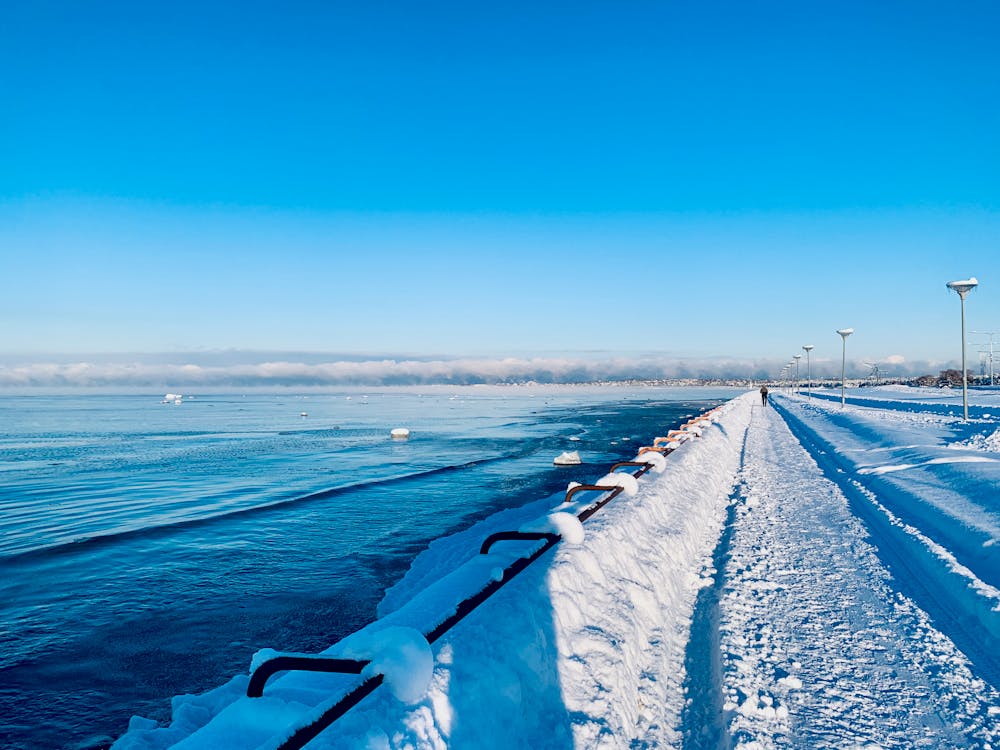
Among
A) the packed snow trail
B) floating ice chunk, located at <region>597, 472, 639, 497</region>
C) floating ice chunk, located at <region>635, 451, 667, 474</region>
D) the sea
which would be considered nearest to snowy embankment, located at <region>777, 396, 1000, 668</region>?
the packed snow trail

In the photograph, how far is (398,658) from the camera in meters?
2.94

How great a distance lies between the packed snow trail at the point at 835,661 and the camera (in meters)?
3.68

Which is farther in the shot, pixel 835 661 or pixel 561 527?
pixel 561 527

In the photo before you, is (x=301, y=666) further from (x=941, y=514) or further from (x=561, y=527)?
(x=941, y=514)

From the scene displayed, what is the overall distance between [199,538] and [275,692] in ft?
30.1

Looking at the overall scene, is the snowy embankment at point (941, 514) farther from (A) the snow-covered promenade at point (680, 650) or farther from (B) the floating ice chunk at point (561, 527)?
(B) the floating ice chunk at point (561, 527)

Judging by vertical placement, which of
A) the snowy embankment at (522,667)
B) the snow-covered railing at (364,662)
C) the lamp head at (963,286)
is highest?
the lamp head at (963,286)

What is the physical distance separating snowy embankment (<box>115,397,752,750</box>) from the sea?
104cm

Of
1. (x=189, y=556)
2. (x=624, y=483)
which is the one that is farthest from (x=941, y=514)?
(x=189, y=556)

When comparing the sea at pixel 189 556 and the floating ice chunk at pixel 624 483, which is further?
the floating ice chunk at pixel 624 483

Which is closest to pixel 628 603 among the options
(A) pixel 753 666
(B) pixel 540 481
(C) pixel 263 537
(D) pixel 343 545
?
(A) pixel 753 666

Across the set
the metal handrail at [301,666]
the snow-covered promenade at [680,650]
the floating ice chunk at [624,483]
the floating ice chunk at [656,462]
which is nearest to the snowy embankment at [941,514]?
the snow-covered promenade at [680,650]

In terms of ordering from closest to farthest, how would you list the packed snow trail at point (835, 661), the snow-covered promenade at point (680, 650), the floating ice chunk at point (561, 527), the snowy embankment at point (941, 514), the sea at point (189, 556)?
the snow-covered promenade at point (680, 650)
the packed snow trail at point (835, 661)
the snowy embankment at point (941, 514)
the floating ice chunk at point (561, 527)
the sea at point (189, 556)

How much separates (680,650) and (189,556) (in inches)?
344
